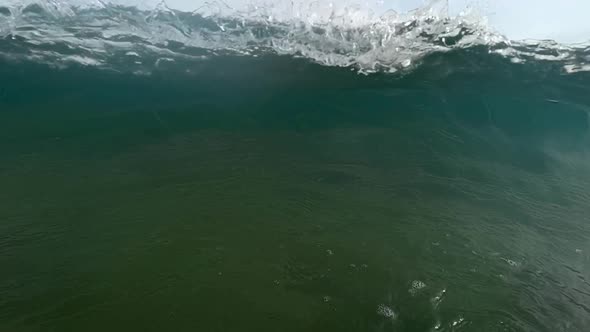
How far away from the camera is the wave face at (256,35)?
37.8 feet

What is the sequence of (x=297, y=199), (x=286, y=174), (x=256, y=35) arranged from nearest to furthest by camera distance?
1. (x=297, y=199)
2. (x=286, y=174)
3. (x=256, y=35)

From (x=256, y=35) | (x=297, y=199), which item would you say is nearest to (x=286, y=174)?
(x=297, y=199)

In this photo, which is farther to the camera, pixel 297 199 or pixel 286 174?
pixel 286 174

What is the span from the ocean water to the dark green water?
0.05 meters

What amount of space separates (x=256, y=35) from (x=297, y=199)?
7501 millimetres

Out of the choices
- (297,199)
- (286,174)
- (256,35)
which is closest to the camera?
(297,199)

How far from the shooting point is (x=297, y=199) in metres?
7.77

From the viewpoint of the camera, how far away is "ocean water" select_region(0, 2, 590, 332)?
4.96 metres

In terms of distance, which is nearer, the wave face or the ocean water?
the ocean water

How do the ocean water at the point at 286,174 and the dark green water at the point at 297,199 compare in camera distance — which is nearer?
the dark green water at the point at 297,199

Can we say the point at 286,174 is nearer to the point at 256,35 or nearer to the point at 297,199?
the point at 297,199

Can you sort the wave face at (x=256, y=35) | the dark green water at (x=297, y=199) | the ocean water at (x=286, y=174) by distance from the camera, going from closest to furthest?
the dark green water at (x=297, y=199), the ocean water at (x=286, y=174), the wave face at (x=256, y=35)

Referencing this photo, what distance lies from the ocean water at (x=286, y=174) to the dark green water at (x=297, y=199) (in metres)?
0.05

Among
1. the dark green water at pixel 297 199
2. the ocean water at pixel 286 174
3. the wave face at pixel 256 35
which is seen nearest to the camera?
the dark green water at pixel 297 199
